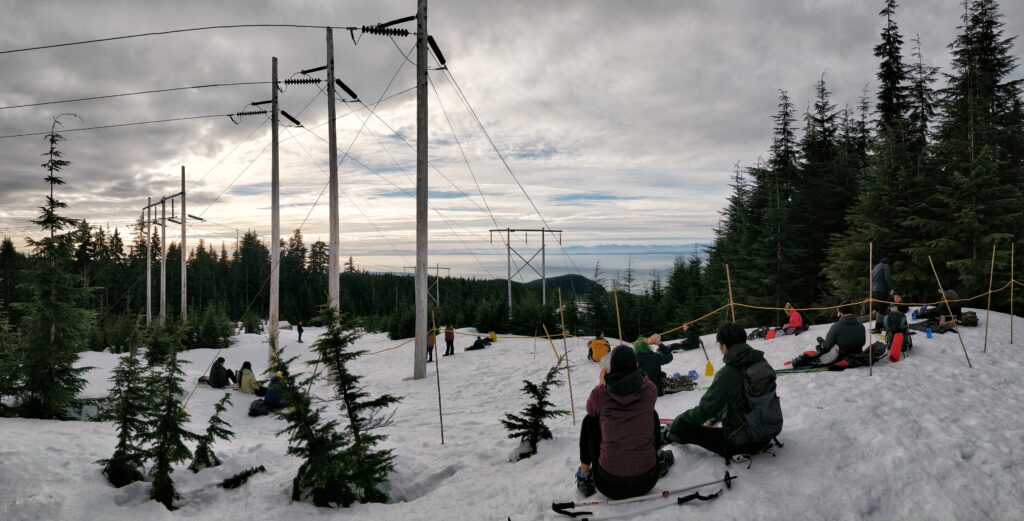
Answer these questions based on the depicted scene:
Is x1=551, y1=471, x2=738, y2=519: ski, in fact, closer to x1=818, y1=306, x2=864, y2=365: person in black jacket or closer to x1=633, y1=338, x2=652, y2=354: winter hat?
x1=633, y1=338, x2=652, y2=354: winter hat

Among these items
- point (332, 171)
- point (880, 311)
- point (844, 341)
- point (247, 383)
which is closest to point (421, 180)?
point (332, 171)

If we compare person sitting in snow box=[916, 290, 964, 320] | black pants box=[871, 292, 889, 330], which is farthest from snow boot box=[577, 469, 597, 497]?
person sitting in snow box=[916, 290, 964, 320]

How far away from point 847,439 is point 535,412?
13.7 ft

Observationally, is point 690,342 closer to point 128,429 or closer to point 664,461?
point 664,461

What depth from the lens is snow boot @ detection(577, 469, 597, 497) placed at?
5055 millimetres

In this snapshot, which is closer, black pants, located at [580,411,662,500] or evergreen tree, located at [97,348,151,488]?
black pants, located at [580,411,662,500]

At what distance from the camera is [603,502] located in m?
4.77

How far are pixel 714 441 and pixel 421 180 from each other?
44.6ft

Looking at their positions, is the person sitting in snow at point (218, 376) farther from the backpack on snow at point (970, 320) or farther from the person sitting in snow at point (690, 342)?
the backpack on snow at point (970, 320)

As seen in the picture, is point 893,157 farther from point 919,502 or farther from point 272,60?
point 272,60

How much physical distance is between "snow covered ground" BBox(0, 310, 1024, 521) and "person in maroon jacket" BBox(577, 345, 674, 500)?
27 centimetres

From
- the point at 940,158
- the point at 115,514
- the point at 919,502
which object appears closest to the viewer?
the point at 919,502

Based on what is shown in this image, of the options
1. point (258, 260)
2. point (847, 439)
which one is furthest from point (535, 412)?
point (258, 260)

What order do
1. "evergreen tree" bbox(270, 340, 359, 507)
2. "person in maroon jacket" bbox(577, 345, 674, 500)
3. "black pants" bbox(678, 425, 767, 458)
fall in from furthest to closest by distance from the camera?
"evergreen tree" bbox(270, 340, 359, 507) < "black pants" bbox(678, 425, 767, 458) < "person in maroon jacket" bbox(577, 345, 674, 500)
